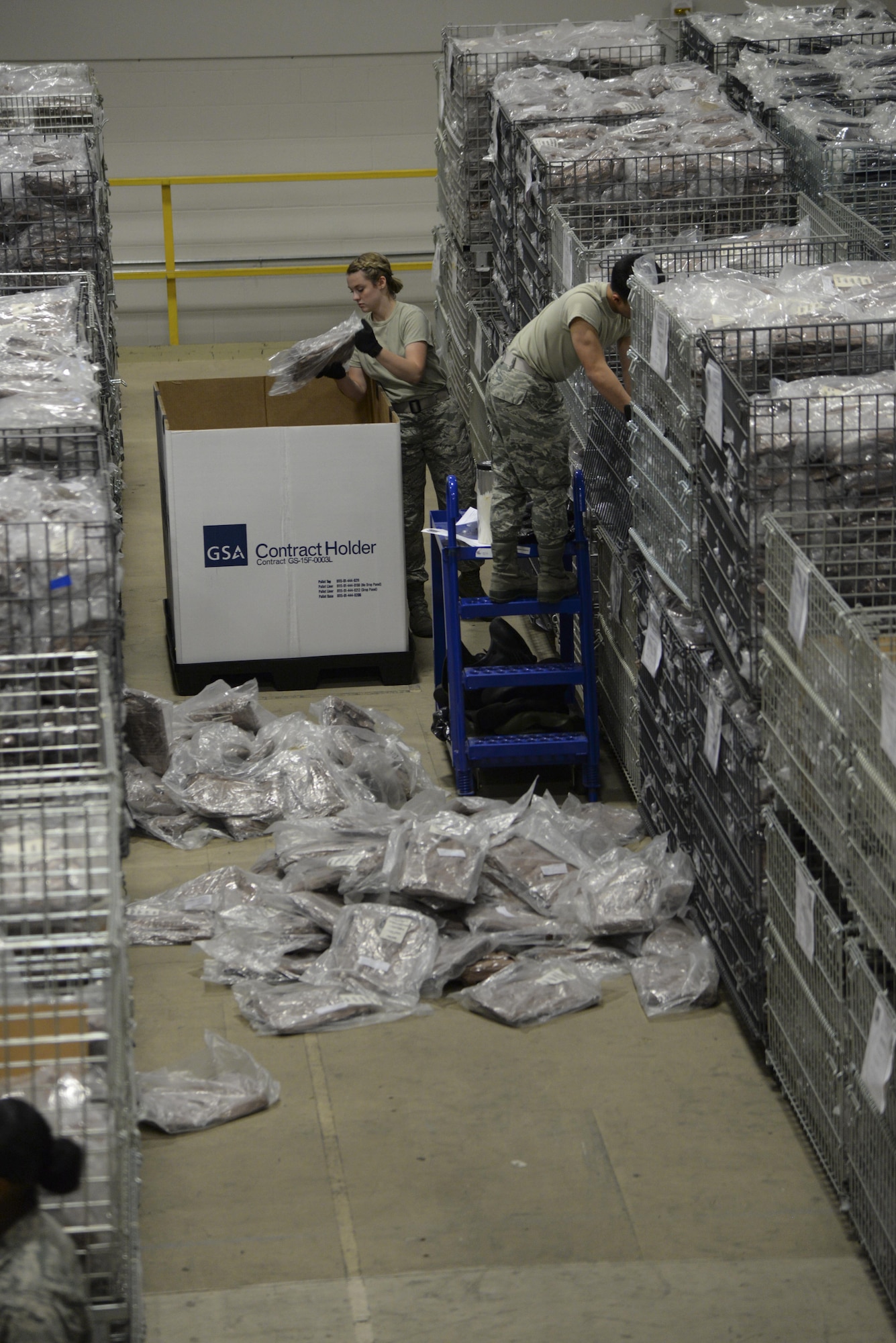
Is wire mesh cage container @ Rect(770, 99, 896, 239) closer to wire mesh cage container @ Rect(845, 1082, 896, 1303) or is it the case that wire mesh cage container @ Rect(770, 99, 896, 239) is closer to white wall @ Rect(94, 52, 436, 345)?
wire mesh cage container @ Rect(845, 1082, 896, 1303)

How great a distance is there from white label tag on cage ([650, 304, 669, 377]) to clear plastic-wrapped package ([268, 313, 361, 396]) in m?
2.57

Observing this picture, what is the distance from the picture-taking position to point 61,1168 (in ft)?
8.87

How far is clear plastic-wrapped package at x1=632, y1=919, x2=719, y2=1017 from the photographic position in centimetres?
514

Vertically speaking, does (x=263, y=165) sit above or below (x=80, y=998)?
below

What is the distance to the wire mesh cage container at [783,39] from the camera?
32.3 feet

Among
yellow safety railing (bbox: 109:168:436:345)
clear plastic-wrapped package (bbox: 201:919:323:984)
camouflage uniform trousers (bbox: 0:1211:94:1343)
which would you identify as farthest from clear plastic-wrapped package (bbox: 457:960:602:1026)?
yellow safety railing (bbox: 109:168:436:345)

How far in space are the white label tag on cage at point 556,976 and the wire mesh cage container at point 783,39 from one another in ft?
21.7

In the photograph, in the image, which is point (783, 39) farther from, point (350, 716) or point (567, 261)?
point (350, 716)

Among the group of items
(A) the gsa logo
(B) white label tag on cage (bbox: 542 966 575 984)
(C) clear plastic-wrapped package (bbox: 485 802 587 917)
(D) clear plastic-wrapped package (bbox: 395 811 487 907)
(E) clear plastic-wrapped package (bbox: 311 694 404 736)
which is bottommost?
(E) clear plastic-wrapped package (bbox: 311 694 404 736)

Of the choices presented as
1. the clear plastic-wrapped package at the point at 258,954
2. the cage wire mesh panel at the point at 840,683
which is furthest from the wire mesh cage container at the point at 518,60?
the clear plastic-wrapped package at the point at 258,954

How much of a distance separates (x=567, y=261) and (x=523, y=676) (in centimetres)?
189

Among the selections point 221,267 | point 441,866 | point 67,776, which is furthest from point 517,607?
point 221,267

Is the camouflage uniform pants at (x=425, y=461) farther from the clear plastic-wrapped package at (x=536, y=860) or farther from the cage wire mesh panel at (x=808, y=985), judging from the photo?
the cage wire mesh panel at (x=808, y=985)

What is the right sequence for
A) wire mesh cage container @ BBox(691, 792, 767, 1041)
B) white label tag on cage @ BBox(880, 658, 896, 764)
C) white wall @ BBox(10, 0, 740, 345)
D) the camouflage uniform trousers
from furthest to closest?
white wall @ BBox(10, 0, 740, 345) → wire mesh cage container @ BBox(691, 792, 767, 1041) → white label tag on cage @ BBox(880, 658, 896, 764) → the camouflage uniform trousers
